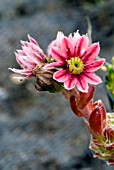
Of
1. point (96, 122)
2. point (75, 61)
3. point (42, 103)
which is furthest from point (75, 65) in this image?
point (42, 103)

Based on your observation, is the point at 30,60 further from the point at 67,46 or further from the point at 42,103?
the point at 42,103

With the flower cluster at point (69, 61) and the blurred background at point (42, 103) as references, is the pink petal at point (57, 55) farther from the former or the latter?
the blurred background at point (42, 103)

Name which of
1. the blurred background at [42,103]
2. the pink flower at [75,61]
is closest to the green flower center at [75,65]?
the pink flower at [75,61]

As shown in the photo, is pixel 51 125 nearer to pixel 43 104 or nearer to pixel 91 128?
pixel 43 104

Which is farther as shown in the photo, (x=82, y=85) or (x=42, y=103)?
(x=42, y=103)

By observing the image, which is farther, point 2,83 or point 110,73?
point 2,83

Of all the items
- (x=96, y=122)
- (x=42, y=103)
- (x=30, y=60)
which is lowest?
(x=96, y=122)

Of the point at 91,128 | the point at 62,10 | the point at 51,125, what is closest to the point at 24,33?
the point at 62,10
